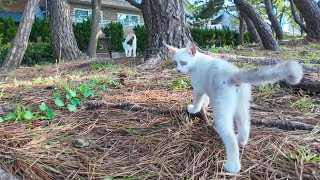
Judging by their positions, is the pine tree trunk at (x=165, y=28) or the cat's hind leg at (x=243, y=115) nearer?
the cat's hind leg at (x=243, y=115)

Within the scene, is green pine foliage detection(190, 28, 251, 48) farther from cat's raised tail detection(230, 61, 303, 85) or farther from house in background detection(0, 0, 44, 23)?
cat's raised tail detection(230, 61, 303, 85)

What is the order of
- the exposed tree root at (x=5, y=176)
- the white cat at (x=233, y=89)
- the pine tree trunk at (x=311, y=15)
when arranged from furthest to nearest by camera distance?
the pine tree trunk at (x=311, y=15)
the white cat at (x=233, y=89)
the exposed tree root at (x=5, y=176)

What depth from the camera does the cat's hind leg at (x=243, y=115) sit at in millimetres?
1619

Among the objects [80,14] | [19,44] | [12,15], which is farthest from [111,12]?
[19,44]

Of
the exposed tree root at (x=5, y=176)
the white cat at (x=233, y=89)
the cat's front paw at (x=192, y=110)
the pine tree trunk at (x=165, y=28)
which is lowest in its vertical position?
the exposed tree root at (x=5, y=176)

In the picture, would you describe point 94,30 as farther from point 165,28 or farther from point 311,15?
point 165,28

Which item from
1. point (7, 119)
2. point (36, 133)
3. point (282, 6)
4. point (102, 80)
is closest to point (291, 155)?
point (36, 133)

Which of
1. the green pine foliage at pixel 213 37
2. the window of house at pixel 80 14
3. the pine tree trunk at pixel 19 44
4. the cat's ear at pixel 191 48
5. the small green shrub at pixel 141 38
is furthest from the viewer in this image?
the window of house at pixel 80 14

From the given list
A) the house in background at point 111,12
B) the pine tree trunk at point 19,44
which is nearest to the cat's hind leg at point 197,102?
the pine tree trunk at point 19,44

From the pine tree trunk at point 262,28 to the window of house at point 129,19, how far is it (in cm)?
2101

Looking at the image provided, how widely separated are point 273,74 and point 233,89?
0.21 meters

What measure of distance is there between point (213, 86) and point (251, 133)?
0.36 meters

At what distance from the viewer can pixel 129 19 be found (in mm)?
28422

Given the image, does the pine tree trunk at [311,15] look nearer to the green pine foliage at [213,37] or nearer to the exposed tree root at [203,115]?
the exposed tree root at [203,115]
